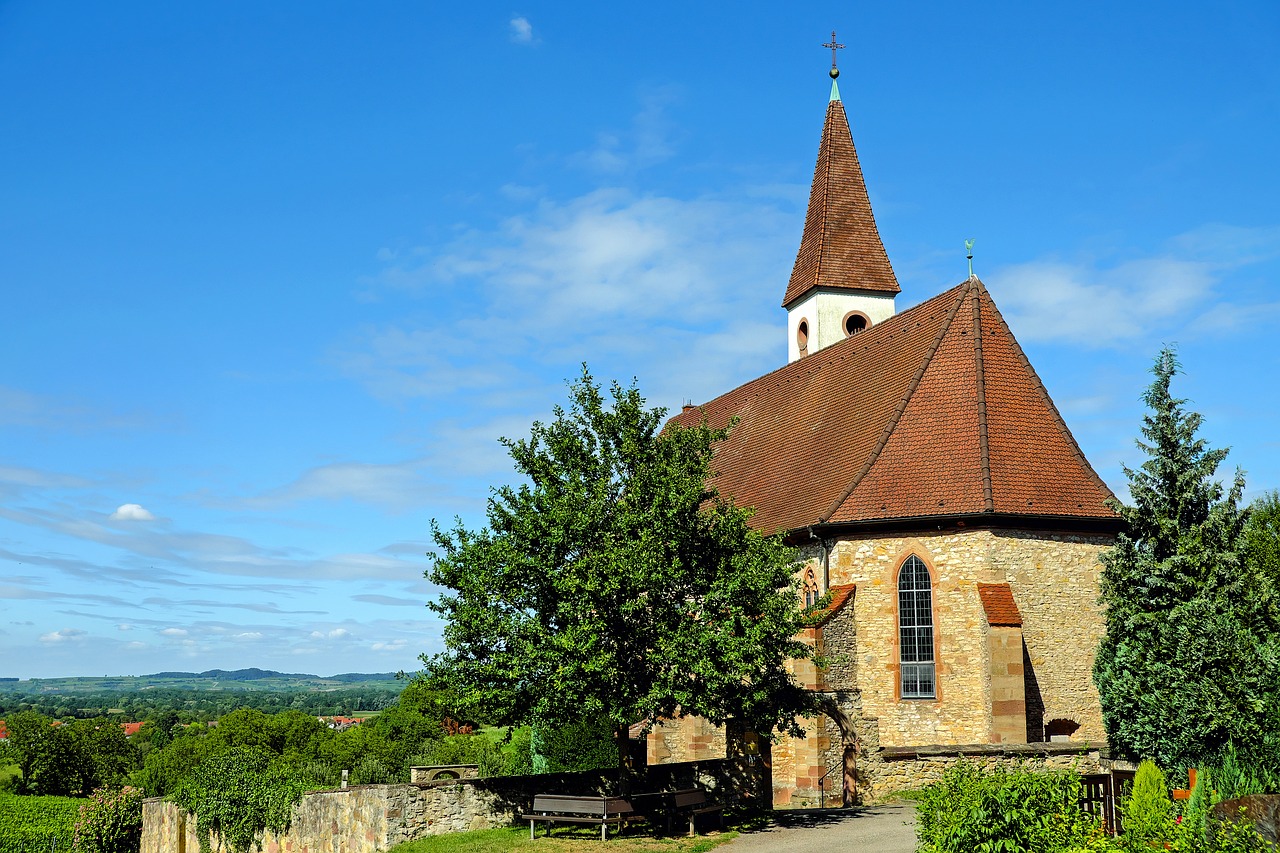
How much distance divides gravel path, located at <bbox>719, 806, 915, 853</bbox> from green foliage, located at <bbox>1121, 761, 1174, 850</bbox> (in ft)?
10.8

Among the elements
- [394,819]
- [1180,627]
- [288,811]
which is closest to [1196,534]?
[1180,627]

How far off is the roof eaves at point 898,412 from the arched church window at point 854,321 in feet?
35.9

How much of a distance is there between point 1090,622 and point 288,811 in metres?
18.3

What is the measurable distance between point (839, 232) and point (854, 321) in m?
3.40

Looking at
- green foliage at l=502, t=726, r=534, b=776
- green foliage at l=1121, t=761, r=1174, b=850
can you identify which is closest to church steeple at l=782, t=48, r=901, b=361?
green foliage at l=502, t=726, r=534, b=776

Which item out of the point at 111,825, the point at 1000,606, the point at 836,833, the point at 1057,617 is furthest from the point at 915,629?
the point at 111,825

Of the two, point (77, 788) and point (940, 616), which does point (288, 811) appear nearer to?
point (940, 616)

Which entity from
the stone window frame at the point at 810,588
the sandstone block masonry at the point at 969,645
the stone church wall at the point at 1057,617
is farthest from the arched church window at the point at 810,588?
the stone church wall at the point at 1057,617

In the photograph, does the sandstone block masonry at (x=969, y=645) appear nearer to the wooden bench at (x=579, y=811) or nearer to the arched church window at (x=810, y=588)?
the arched church window at (x=810, y=588)

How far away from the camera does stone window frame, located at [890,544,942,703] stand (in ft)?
82.5

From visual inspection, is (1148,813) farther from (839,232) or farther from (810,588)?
(839,232)

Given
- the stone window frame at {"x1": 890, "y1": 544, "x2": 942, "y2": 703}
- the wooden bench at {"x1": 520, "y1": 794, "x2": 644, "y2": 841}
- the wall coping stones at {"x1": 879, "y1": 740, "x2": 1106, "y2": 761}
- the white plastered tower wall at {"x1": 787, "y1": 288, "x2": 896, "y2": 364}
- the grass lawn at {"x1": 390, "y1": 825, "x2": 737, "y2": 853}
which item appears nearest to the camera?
the grass lawn at {"x1": 390, "y1": 825, "x2": 737, "y2": 853}

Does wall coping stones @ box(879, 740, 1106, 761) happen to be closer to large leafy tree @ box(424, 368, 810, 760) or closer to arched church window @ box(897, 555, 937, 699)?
arched church window @ box(897, 555, 937, 699)

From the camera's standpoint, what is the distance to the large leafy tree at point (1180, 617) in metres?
20.1
